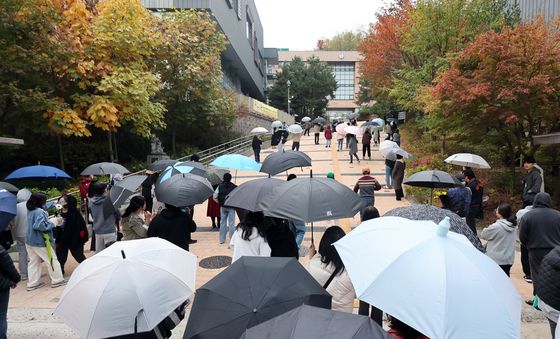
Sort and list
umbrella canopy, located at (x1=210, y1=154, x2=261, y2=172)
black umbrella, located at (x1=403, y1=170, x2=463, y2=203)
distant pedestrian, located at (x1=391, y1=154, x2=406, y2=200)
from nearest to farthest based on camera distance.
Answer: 1. black umbrella, located at (x1=403, y1=170, x2=463, y2=203)
2. umbrella canopy, located at (x1=210, y1=154, x2=261, y2=172)
3. distant pedestrian, located at (x1=391, y1=154, x2=406, y2=200)

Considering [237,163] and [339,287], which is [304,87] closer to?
[237,163]

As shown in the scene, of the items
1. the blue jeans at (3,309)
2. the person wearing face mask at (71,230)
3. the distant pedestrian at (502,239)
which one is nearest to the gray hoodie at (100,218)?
the person wearing face mask at (71,230)

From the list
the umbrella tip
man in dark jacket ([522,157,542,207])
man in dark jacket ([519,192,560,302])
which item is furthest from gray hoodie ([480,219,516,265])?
the umbrella tip

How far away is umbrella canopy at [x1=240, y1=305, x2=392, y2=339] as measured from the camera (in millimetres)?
2043

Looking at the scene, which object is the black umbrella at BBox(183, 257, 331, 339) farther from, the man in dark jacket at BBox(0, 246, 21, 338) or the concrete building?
the concrete building

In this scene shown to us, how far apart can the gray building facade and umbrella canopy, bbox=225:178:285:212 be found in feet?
58.1

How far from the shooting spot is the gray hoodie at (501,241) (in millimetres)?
6004

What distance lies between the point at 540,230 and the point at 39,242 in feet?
24.2

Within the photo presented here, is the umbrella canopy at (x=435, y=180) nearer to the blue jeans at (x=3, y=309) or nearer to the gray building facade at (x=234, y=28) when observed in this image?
the blue jeans at (x=3, y=309)

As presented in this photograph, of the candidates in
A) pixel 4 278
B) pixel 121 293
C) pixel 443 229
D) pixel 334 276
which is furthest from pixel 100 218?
pixel 443 229

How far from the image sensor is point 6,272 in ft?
14.3

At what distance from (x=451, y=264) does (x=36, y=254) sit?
658 centimetres

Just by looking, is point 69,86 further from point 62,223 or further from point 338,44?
point 338,44

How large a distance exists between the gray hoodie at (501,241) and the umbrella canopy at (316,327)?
469 cm
